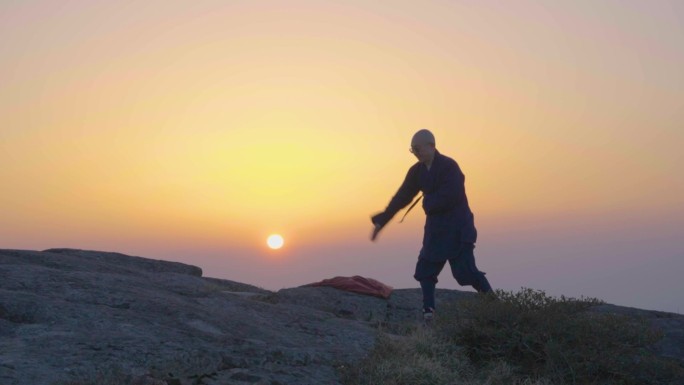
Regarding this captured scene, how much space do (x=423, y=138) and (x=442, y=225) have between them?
1.13 metres

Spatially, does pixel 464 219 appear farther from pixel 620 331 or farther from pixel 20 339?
pixel 20 339

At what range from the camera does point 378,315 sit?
1131 cm

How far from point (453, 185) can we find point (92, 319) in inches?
192

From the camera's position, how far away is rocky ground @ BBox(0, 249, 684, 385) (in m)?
5.70

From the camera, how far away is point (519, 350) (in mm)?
7898

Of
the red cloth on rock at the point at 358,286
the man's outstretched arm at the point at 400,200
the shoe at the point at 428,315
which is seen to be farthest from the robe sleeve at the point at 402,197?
the red cloth on rock at the point at 358,286

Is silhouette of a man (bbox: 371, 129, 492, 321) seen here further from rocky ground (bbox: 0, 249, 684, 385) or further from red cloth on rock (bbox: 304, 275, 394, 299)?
red cloth on rock (bbox: 304, 275, 394, 299)

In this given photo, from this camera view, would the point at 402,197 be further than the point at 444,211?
Yes

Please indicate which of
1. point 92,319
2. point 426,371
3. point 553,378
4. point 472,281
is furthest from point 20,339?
point 472,281

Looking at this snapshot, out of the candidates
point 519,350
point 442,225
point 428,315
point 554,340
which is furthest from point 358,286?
point 554,340

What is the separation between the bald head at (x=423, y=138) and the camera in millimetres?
9820

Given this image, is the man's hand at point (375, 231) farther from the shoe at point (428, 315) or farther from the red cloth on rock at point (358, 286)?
the red cloth on rock at point (358, 286)

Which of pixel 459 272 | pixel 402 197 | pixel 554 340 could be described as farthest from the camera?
pixel 402 197

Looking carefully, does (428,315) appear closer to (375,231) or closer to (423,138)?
(375,231)
